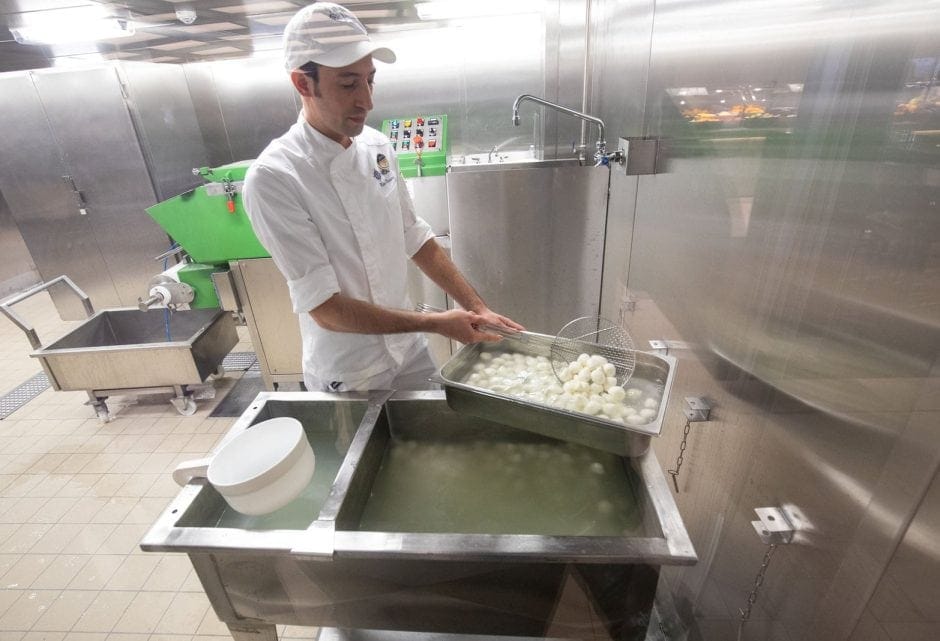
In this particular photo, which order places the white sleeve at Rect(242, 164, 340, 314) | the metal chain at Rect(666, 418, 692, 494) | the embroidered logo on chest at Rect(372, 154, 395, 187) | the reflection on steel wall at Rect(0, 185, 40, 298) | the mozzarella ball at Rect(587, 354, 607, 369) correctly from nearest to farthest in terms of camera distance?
1. the mozzarella ball at Rect(587, 354, 607, 369)
2. the white sleeve at Rect(242, 164, 340, 314)
3. the metal chain at Rect(666, 418, 692, 494)
4. the embroidered logo on chest at Rect(372, 154, 395, 187)
5. the reflection on steel wall at Rect(0, 185, 40, 298)

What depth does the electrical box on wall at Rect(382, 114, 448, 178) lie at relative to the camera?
8.92ft

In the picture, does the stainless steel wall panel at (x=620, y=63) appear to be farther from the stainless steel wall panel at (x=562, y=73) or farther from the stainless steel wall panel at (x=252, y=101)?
the stainless steel wall panel at (x=252, y=101)

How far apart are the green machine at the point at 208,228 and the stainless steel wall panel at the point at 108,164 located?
72.5 inches

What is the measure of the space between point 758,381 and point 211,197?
8.68 feet

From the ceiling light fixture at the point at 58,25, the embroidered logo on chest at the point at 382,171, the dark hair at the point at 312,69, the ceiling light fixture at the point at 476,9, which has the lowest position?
the embroidered logo on chest at the point at 382,171

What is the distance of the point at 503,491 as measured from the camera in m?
1.24

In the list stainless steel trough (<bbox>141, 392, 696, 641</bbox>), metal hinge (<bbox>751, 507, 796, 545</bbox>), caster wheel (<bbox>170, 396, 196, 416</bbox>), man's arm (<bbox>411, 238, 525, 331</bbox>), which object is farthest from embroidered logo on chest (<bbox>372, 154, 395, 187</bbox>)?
caster wheel (<bbox>170, 396, 196, 416</bbox>)

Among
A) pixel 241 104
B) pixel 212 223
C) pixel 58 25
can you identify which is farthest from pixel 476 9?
pixel 58 25

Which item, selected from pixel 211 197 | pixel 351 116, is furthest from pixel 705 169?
pixel 211 197

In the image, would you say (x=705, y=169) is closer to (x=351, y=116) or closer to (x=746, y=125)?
→ (x=746, y=125)

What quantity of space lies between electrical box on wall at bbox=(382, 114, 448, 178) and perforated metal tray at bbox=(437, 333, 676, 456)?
5.32ft

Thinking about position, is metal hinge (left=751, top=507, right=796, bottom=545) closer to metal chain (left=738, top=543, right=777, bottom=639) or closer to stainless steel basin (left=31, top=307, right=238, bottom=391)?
metal chain (left=738, top=543, right=777, bottom=639)

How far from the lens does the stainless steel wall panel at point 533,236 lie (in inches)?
101

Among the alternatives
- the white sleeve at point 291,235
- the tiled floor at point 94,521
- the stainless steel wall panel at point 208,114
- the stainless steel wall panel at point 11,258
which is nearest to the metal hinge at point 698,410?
the white sleeve at point 291,235
